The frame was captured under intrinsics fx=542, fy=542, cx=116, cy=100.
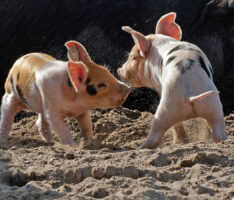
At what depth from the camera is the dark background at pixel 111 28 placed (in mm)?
7062

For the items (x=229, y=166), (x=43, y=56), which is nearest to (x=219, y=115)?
(x=229, y=166)

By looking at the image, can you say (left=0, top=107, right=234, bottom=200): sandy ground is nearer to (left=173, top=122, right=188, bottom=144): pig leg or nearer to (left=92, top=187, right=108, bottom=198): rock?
(left=92, top=187, right=108, bottom=198): rock

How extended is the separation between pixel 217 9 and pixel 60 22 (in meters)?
2.14

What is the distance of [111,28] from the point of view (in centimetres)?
730

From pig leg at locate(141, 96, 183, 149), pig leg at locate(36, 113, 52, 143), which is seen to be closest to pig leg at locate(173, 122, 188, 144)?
pig leg at locate(141, 96, 183, 149)

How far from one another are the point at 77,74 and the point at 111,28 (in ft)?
9.10

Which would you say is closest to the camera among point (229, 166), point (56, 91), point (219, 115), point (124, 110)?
point (229, 166)

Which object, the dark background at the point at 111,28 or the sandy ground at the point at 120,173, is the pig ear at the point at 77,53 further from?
the dark background at the point at 111,28

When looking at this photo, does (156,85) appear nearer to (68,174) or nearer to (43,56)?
(43,56)

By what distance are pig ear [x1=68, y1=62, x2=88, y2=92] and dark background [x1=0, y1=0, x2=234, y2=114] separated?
2.27 metres

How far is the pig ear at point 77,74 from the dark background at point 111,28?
Result: 2.27 meters

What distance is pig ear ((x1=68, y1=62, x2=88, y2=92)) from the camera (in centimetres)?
458

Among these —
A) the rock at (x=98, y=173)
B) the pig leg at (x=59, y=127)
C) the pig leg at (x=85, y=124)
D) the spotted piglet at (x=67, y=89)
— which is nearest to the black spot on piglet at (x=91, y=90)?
the spotted piglet at (x=67, y=89)

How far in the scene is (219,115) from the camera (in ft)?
14.3
